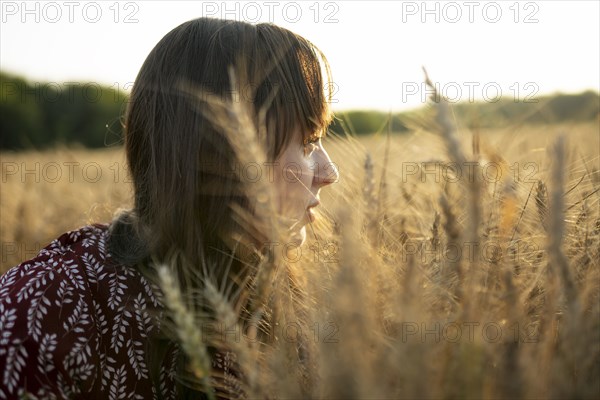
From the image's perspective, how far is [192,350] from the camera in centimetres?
74

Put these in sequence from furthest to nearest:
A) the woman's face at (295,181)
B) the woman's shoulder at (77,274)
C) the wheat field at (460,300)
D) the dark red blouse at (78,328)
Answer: the woman's face at (295,181) → the woman's shoulder at (77,274) → the dark red blouse at (78,328) → the wheat field at (460,300)

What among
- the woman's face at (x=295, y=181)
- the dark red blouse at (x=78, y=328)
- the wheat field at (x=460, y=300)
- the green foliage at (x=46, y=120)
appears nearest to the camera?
the wheat field at (x=460, y=300)

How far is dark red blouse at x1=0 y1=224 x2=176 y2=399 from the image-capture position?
3.76 feet

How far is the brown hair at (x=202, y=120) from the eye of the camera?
135 centimetres

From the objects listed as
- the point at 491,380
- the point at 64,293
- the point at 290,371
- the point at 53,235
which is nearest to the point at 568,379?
the point at 491,380

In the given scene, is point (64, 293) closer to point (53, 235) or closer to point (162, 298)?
point (162, 298)

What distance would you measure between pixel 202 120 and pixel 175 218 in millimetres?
235

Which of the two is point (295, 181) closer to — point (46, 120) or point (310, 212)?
point (310, 212)

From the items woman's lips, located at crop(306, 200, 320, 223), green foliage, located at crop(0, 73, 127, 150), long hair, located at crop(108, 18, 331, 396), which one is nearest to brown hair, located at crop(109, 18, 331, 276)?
long hair, located at crop(108, 18, 331, 396)

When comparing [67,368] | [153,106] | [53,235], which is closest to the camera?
[67,368]

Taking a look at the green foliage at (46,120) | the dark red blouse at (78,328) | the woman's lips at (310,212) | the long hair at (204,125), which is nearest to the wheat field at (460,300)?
the woman's lips at (310,212)

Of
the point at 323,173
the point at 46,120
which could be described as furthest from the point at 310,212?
the point at 46,120

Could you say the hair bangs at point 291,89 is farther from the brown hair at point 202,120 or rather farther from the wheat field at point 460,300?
the wheat field at point 460,300

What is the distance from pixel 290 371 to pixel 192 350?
223 millimetres
